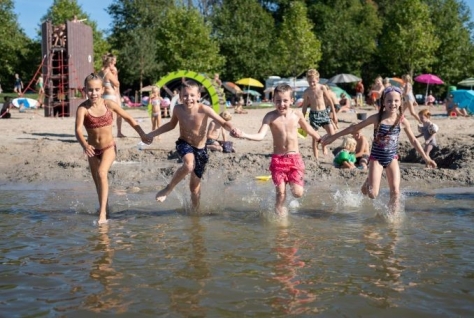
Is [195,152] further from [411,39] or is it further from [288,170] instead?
[411,39]

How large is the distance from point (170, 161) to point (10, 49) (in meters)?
39.3

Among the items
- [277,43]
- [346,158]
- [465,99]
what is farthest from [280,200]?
[277,43]

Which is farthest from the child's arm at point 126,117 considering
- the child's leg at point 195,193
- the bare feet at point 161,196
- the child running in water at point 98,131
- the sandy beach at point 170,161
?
the sandy beach at point 170,161

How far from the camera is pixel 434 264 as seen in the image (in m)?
4.86

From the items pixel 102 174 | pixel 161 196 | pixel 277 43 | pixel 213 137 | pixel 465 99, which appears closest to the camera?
pixel 102 174

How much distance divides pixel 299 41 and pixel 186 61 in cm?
816

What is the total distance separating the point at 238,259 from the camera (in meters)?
5.02

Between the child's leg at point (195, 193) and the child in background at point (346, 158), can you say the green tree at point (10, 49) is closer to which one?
the child in background at point (346, 158)

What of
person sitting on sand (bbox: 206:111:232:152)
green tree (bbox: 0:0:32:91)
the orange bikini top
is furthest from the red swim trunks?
green tree (bbox: 0:0:32:91)

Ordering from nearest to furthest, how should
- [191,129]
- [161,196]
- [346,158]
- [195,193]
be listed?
[191,129] < [161,196] < [195,193] < [346,158]

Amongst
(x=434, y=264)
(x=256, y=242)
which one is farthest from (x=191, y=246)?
(x=434, y=264)

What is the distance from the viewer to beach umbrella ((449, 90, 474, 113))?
850 inches

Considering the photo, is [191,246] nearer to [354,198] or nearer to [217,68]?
[354,198]

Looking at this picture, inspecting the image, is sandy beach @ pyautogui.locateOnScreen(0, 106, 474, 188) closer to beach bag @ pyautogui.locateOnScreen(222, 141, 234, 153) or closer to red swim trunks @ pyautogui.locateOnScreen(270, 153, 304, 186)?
beach bag @ pyautogui.locateOnScreen(222, 141, 234, 153)
